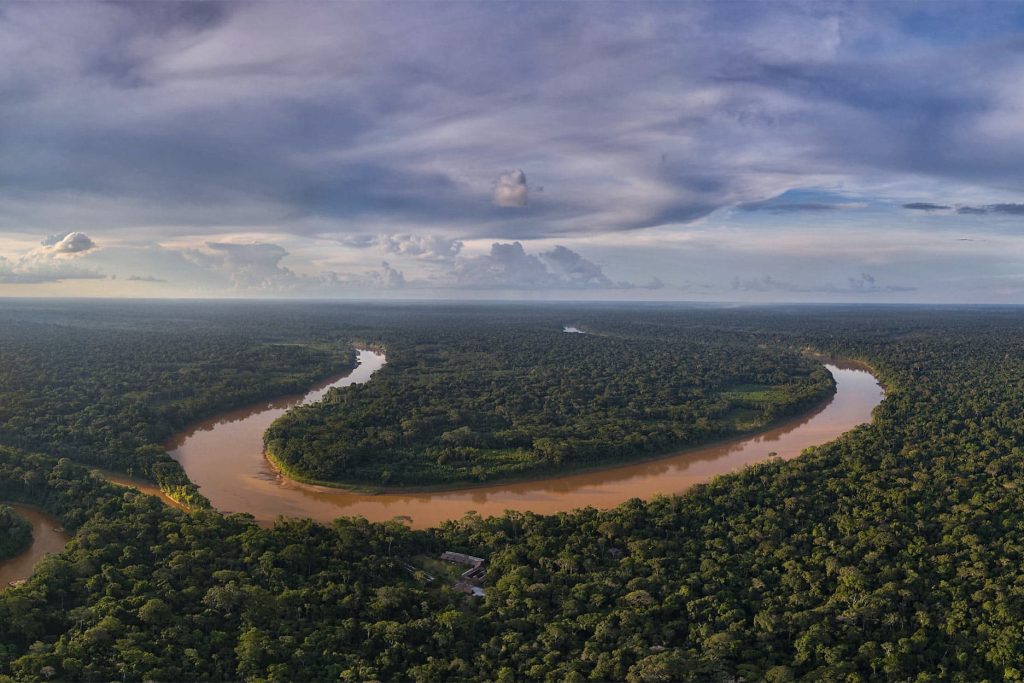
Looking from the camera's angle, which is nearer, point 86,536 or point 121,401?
point 86,536

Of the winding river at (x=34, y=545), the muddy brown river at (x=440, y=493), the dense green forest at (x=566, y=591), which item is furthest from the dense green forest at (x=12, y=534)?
the muddy brown river at (x=440, y=493)

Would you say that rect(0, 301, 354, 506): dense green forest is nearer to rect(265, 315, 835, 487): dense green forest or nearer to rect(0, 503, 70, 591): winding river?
rect(0, 503, 70, 591): winding river

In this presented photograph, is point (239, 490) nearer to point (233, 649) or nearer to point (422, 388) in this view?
point (233, 649)

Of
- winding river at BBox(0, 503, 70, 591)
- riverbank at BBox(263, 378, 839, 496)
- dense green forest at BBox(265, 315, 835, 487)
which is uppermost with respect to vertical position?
dense green forest at BBox(265, 315, 835, 487)

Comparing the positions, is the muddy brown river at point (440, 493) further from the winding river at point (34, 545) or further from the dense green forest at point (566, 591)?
the winding river at point (34, 545)

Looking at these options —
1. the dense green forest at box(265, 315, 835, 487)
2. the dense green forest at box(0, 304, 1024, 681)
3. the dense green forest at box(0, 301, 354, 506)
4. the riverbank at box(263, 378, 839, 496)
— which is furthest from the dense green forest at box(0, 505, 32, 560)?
the dense green forest at box(265, 315, 835, 487)

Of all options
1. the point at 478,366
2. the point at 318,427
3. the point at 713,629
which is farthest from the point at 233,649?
the point at 478,366
